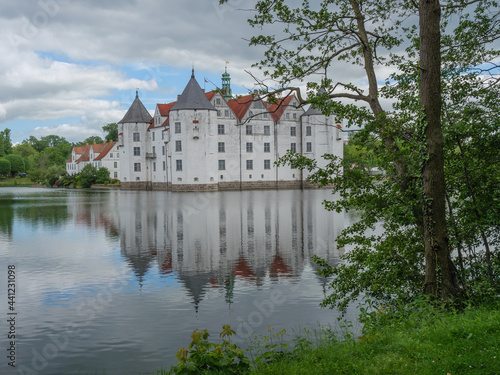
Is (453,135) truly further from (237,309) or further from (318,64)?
(237,309)

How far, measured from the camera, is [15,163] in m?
136

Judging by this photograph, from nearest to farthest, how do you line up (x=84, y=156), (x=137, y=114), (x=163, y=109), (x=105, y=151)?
(x=163, y=109) → (x=137, y=114) → (x=105, y=151) → (x=84, y=156)

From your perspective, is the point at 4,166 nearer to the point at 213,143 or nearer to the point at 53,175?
the point at 53,175

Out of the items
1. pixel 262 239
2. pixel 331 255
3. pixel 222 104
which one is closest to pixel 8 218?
pixel 262 239

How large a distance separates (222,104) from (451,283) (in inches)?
2239

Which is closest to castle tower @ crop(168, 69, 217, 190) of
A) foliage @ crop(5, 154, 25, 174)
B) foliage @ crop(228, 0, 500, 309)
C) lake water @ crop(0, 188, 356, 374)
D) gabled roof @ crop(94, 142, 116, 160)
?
lake water @ crop(0, 188, 356, 374)

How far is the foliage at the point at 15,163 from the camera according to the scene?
135000 millimetres

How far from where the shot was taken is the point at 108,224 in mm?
23344

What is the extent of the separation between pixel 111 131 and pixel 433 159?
11120cm

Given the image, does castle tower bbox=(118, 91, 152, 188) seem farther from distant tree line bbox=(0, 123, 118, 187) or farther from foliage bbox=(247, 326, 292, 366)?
foliage bbox=(247, 326, 292, 366)

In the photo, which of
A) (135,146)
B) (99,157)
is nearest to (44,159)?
(99,157)

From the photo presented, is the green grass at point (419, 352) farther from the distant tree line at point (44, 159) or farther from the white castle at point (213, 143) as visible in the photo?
the distant tree line at point (44, 159)

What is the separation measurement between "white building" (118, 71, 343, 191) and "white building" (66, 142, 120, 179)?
97.7 ft

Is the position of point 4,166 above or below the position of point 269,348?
above
